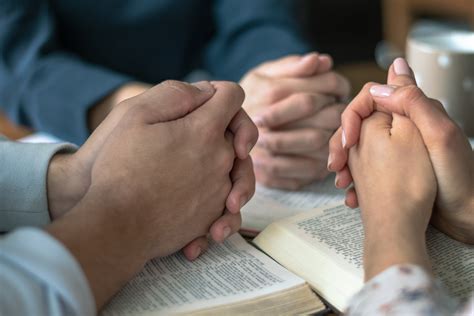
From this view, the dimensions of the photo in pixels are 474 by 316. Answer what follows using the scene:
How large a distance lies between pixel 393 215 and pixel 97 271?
10.4 inches

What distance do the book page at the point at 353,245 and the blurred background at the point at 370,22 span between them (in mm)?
1675

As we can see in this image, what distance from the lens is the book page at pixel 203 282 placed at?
22.9 inches

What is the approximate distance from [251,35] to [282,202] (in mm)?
544

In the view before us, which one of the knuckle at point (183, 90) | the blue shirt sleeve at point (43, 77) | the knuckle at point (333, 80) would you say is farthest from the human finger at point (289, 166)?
the blue shirt sleeve at point (43, 77)

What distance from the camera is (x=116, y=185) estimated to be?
62 centimetres

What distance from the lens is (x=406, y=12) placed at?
2512 mm

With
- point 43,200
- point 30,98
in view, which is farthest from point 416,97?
point 30,98

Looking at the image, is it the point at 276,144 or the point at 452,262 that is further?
the point at 276,144

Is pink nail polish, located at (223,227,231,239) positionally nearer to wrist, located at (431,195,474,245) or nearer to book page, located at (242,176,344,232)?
book page, located at (242,176,344,232)

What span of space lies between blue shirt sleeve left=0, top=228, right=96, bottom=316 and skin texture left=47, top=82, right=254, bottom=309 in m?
0.03

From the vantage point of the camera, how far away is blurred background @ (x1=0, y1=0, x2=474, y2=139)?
2.45m

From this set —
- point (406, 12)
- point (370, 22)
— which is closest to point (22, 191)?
point (406, 12)

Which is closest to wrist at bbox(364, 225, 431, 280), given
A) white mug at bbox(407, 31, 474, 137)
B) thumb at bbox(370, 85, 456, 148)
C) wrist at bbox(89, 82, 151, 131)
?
thumb at bbox(370, 85, 456, 148)

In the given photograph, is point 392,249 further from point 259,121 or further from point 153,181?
point 259,121
